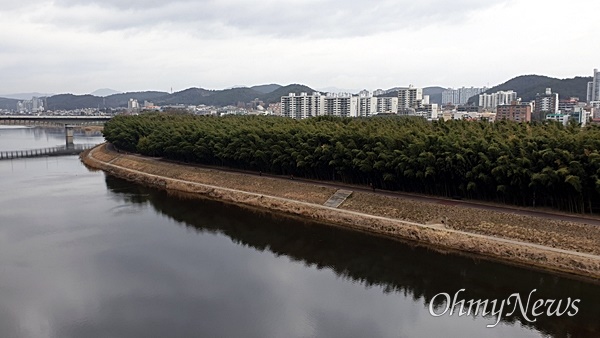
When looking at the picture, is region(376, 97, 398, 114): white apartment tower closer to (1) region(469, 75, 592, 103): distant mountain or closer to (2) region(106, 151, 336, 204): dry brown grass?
(1) region(469, 75, 592, 103): distant mountain

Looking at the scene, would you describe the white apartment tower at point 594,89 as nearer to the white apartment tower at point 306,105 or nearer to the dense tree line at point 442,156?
the white apartment tower at point 306,105

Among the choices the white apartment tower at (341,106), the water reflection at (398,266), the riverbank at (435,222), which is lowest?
the water reflection at (398,266)

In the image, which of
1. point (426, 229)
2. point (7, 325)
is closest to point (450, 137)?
point (426, 229)

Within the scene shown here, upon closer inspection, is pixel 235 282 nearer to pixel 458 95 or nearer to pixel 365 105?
pixel 365 105

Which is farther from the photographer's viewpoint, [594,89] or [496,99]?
[496,99]

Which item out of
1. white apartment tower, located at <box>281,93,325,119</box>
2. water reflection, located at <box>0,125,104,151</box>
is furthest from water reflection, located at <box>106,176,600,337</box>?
white apartment tower, located at <box>281,93,325,119</box>

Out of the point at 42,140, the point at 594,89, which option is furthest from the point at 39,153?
the point at 594,89

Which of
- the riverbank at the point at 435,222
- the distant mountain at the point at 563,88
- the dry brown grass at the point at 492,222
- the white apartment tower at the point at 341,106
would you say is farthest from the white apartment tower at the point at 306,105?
the dry brown grass at the point at 492,222

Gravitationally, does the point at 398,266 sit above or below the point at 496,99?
below
